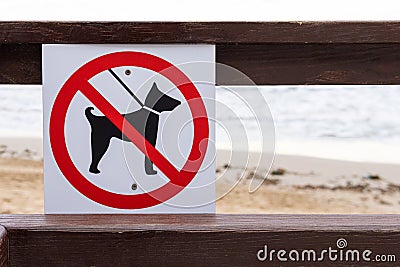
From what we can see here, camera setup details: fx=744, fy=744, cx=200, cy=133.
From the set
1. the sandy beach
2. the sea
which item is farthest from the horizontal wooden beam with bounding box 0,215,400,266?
the sea

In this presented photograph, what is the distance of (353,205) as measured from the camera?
4.88 meters

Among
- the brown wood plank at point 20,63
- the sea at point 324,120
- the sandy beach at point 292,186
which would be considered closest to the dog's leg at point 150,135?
the brown wood plank at point 20,63

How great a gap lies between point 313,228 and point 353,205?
13.6ft

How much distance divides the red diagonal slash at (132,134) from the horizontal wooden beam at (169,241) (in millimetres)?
90

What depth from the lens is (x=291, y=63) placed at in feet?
3.01

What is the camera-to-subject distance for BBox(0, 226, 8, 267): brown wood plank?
0.81 metres

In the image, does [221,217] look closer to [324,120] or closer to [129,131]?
[129,131]

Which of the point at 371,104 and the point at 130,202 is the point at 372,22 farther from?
the point at 371,104

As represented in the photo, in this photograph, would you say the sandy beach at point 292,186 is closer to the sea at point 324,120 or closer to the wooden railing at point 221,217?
the sea at point 324,120

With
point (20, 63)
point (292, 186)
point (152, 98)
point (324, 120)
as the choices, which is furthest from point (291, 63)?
point (324, 120)

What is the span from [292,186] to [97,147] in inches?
163

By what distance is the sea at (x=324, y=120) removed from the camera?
17.6 feet
